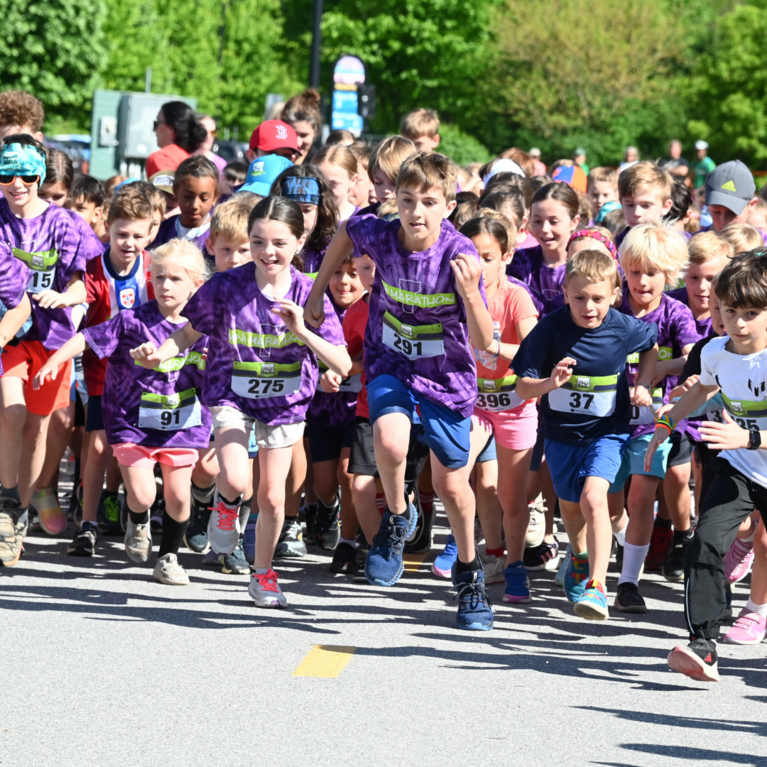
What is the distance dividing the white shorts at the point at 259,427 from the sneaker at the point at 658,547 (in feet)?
8.26

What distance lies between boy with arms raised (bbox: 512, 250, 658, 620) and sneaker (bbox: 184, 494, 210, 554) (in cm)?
219

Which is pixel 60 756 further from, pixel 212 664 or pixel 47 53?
pixel 47 53

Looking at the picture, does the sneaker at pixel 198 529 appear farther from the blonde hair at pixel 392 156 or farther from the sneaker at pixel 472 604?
the blonde hair at pixel 392 156

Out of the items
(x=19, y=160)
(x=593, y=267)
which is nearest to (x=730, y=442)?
(x=593, y=267)

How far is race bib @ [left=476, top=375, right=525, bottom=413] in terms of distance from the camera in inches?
269

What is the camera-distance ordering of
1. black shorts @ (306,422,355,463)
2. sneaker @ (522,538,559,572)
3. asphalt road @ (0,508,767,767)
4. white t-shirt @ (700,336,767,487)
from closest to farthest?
asphalt road @ (0,508,767,767)
white t-shirt @ (700,336,767,487)
black shorts @ (306,422,355,463)
sneaker @ (522,538,559,572)

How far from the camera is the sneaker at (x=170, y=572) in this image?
6.79m

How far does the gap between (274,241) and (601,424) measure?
1800mm

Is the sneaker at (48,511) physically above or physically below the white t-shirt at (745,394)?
below

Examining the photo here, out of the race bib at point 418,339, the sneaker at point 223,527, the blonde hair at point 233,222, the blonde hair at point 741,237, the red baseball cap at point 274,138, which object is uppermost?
the red baseball cap at point 274,138

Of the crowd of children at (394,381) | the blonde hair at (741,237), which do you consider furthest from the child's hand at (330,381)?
the blonde hair at (741,237)

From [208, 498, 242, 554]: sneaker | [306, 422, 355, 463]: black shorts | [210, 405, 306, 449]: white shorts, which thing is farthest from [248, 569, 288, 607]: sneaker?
[306, 422, 355, 463]: black shorts

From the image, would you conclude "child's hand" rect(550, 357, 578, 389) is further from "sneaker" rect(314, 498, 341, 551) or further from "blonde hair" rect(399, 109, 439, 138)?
"blonde hair" rect(399, 109, 439, 138)

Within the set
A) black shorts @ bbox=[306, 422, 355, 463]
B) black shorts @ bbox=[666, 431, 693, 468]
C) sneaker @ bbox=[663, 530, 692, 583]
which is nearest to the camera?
black shorts @ bbox=[666, 431, 693, 468]
